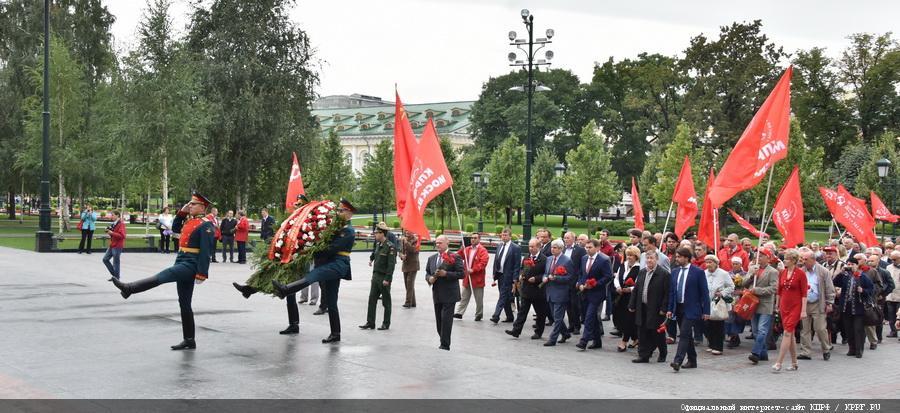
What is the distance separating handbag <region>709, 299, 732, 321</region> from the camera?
12.6 m

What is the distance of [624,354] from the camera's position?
508 inches

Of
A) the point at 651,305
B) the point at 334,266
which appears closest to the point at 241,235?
the point at 334,266

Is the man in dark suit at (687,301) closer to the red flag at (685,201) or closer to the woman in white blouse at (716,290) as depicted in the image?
the woman in white blouse at (716,290)

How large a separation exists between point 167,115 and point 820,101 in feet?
170

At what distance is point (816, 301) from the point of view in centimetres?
1267

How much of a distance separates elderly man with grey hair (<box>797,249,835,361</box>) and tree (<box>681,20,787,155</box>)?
48083 mm

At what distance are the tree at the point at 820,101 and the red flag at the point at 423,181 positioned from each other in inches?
2286

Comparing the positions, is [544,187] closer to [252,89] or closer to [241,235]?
[252,89]

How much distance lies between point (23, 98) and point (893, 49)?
6116 centimetres

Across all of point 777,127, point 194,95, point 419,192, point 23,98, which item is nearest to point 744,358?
point 777,127

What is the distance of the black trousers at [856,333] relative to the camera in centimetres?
1330

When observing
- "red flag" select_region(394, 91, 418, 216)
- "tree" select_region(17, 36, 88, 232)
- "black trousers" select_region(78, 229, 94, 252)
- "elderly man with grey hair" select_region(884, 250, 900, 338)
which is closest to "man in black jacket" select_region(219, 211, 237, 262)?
"black trousers" select_region(78, 229, 94, 252)

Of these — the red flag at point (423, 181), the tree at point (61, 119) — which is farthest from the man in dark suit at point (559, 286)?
the tree at point (61, 119)

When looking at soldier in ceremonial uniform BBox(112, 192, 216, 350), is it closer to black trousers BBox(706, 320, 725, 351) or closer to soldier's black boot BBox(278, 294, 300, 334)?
soldier's black boot BBox(278, 294, 300, 334)
